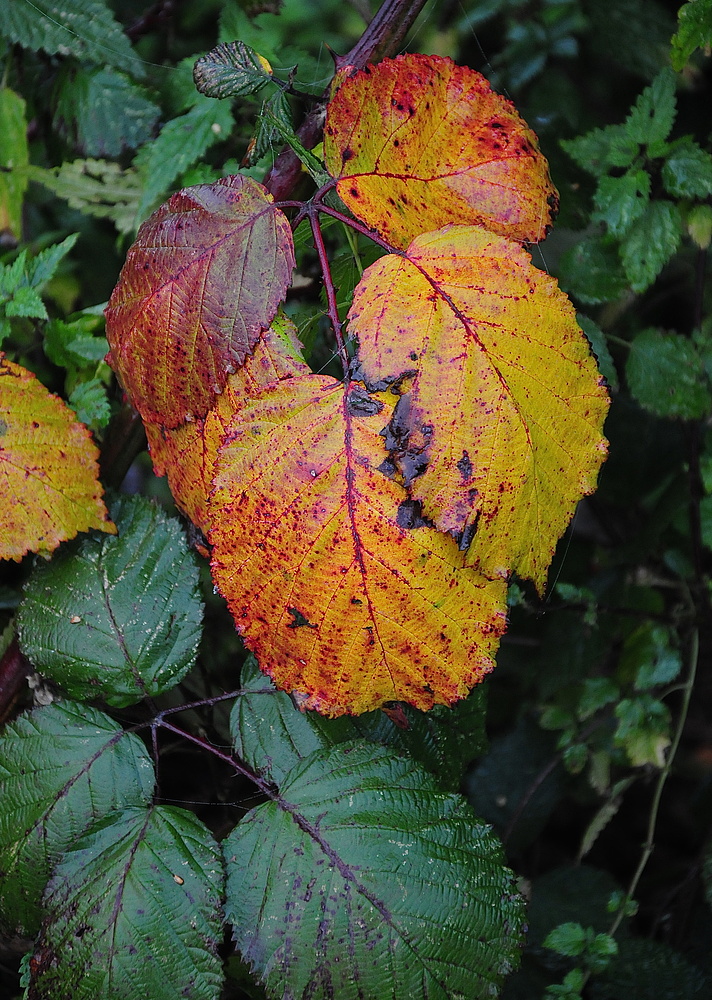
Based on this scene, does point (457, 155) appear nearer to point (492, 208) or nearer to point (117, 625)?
point (492, 208)

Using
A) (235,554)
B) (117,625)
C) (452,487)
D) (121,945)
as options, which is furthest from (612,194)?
(121,945)

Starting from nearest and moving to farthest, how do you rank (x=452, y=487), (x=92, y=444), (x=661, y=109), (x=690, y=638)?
(x=452, y=487) < (x=92, y=444) < (x=661, y=109) < (x=690, y=638)

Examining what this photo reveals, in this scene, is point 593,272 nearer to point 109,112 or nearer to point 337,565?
point 337,565

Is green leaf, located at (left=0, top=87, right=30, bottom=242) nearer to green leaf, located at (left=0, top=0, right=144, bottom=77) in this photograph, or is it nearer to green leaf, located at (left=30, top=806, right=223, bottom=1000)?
green leaf, located at (left=0, top=0, right=144, bottom=77)

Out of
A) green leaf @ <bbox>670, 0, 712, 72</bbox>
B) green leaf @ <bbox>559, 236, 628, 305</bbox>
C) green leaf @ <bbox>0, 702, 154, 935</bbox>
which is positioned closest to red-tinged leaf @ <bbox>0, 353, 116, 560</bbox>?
green leaf @ <bbox>0, 702, 154, 935</bbox>

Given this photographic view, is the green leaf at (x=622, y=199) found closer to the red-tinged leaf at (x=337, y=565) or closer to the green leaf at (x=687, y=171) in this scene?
the green leaf at (x=687, y=171)

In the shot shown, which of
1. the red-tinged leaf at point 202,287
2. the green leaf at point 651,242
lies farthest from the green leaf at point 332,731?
the green leaf at point 651,242
